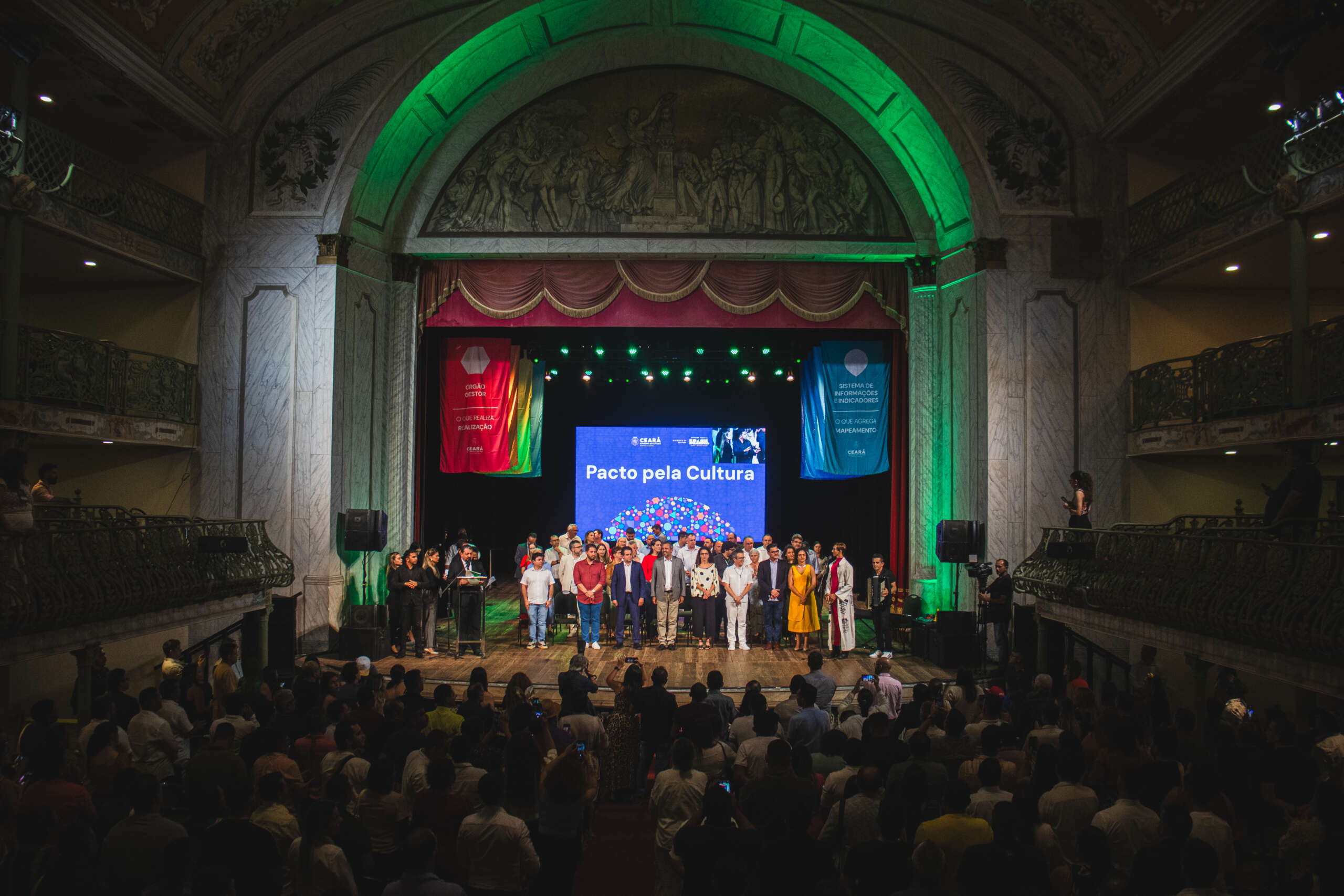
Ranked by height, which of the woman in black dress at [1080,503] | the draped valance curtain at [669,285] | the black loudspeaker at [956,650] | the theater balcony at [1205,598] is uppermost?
the draped valance curtain at [669,285]

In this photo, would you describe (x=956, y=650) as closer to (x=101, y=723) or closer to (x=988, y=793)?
(x=988, y=793)

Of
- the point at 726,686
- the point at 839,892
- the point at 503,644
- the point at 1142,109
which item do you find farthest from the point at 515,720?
the point at 1142,109

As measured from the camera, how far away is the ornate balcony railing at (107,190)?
11.3 metres

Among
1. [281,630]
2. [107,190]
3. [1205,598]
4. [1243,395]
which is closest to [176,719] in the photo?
[281,630]

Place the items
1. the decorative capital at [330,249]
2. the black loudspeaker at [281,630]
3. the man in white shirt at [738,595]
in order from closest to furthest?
the black loudspeaker at [281,630] → the man in white shirt at [738,595] → the decorative capital at [330,249]

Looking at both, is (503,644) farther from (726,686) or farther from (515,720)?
(515,720)

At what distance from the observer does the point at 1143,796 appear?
4543 mm

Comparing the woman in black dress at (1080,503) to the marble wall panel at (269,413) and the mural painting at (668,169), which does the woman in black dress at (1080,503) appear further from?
the marble wall panel at (269,413)

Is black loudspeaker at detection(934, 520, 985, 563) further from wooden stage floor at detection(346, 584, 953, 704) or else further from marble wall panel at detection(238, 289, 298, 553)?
marble wall panel at detection(238, 289, 298, 553)

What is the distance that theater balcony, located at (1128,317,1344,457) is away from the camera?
10125 millimetres

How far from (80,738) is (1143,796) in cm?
635

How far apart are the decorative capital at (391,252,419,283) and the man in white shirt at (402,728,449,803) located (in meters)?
11.4

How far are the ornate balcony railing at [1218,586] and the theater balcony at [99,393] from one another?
11.8 m

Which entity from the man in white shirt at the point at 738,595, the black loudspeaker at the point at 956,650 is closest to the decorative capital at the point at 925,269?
the man in white shirt at the point at 738,595
